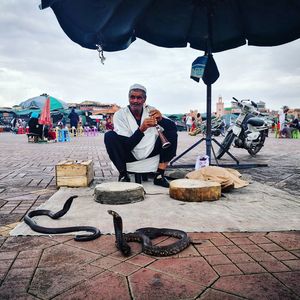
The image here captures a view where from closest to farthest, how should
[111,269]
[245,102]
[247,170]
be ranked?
[111,269]
[247,170]
[245,102]

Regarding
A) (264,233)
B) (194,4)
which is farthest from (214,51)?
(264,233)

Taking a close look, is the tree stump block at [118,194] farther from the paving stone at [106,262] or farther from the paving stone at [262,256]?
the paving stone at [262,256]

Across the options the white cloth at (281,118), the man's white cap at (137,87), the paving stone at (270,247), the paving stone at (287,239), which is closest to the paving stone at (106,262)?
the paving stone at (270,247)

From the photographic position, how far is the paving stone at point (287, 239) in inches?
69.9

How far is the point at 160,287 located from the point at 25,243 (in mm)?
977

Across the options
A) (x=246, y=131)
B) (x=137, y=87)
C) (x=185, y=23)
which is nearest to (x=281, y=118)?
(x=246, y=131)

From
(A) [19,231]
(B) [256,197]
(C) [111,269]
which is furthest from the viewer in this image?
(B) [256,197]

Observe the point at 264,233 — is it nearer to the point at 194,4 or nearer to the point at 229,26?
the point at 194,4

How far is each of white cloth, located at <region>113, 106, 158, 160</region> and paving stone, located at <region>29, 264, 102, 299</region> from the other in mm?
2190

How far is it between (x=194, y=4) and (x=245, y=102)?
120 inches

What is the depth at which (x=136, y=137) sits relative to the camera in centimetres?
345

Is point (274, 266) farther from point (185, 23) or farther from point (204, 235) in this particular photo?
point (185, 23)

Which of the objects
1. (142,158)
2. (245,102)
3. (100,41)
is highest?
(100,41)

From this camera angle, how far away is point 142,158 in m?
3.65
